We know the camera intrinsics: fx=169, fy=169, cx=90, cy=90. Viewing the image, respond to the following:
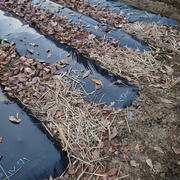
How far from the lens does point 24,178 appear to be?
175 cm

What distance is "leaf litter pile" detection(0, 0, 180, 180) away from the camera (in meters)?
1.96

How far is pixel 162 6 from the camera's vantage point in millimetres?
5055

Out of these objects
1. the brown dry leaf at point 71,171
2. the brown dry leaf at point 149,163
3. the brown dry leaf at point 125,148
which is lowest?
the brown dry leaf at point 71,171

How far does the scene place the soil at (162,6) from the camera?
4855 mm

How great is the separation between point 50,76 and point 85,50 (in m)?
1.01

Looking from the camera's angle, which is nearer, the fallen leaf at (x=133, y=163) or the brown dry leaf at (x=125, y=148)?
A: the fallen leaf at (x=133, y=163)

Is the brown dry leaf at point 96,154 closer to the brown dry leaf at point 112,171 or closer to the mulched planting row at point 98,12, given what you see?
the brown dry leaf at point 112,171

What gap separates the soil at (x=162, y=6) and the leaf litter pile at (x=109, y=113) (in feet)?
6.61

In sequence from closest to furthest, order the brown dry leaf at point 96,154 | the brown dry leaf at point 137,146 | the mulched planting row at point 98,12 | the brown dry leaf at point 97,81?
the brown dry leaf at point 96,154 < the brown dry leaf at point 137,146 < the brown dry leaf at point 97,81 < the mulched planting row at point 98,12

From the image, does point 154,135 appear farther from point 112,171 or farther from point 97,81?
point 97,81

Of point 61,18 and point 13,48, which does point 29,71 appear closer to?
point 13,48

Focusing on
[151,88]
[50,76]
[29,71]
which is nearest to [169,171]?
[151,88]

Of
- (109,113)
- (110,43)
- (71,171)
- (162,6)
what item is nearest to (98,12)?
(110,43)

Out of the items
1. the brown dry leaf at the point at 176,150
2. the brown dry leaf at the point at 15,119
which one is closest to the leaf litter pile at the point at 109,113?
the brown dry leaf at the point at 176,150
